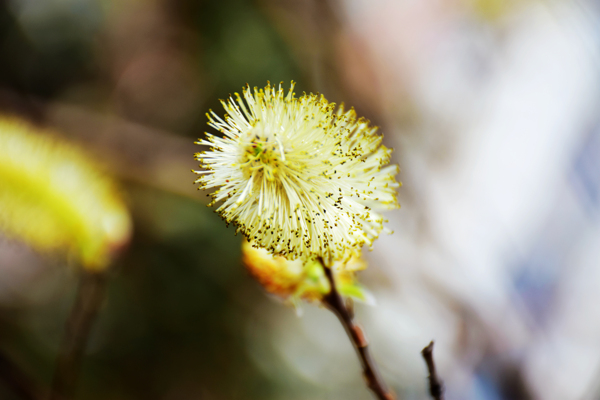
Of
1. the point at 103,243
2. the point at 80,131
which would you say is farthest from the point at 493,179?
the point at 80,131

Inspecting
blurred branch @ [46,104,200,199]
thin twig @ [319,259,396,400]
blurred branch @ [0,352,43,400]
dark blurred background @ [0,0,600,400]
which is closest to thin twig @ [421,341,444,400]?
thin twig @ [319,259,396,400]

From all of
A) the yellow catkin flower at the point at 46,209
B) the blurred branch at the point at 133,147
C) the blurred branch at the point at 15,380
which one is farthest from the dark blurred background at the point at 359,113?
the blurred branch at the point at 15,380

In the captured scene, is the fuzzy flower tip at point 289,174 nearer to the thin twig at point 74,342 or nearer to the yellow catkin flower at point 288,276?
the yellow catkin flower at point 288,276

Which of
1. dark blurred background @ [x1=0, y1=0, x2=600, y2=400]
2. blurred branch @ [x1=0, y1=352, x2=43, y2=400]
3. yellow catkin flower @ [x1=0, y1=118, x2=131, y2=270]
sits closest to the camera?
blurred branch @ [x1=0, y1=352, x2=43, y2=400]

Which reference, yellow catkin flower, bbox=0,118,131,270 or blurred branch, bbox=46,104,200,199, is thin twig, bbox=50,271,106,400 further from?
blurred branch, bbox=46,104,200,199

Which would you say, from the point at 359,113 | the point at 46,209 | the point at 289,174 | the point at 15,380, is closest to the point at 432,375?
the point at 289,174

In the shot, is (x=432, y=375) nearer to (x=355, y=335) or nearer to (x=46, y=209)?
(x=355, y=335)
